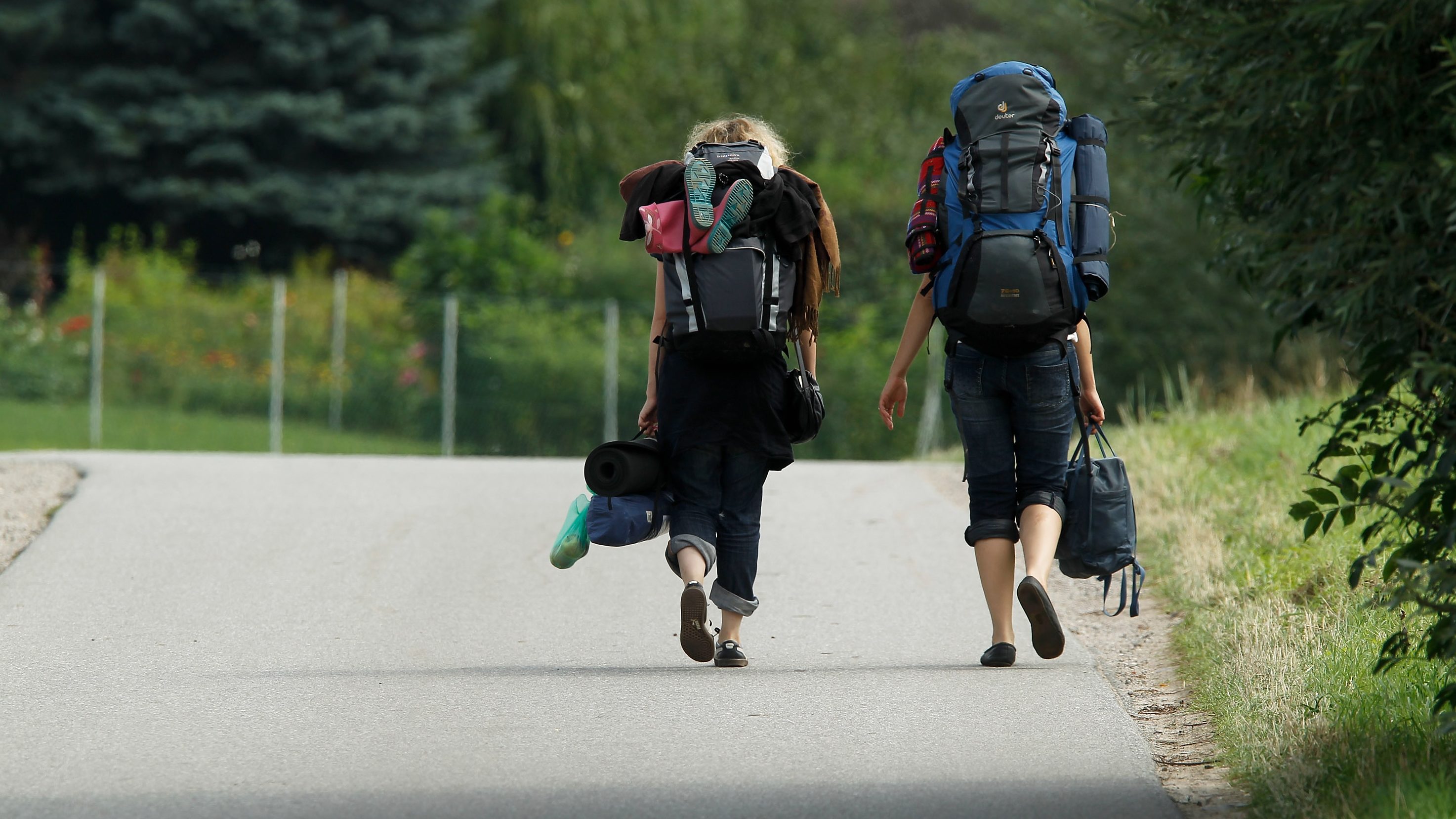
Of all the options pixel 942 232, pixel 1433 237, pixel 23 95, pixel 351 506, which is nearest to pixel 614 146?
pixel 23 95

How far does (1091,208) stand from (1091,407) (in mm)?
650

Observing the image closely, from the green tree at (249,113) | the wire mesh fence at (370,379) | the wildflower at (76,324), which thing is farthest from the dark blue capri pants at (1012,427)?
the green tree at (249,113)

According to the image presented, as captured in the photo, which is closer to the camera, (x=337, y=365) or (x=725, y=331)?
(x=725, y=331)

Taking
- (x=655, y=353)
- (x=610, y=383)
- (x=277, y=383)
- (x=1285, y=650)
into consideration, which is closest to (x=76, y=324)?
(x=277, y=383)

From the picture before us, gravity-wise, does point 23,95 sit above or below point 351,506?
above

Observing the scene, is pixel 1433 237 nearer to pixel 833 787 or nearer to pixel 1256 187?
pixel 1256 187

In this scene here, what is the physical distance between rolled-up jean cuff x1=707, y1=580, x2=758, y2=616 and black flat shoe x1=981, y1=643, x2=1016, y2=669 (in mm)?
763

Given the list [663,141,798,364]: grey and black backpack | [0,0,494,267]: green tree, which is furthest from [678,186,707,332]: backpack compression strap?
[0,0,494,267]: green tree

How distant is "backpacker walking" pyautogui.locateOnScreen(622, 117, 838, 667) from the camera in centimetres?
530

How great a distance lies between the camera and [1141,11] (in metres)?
4.13

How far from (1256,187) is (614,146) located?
2489 cm

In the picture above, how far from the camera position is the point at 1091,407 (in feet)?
18.0

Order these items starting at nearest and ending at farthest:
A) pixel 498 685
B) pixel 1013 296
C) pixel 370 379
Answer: pixel 1013 296 < pixel 498 685 < pixel 370 379

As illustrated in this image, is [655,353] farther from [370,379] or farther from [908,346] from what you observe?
[370,379]
